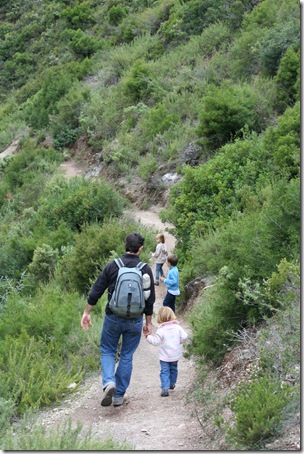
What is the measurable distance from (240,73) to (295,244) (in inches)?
→ 587

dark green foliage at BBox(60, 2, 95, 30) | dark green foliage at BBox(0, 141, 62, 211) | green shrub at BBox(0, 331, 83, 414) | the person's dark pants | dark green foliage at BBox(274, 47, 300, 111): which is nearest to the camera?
green shrub at BBox(0, 331, 83, 414)

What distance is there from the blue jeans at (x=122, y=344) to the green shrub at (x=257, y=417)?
67.4 inches

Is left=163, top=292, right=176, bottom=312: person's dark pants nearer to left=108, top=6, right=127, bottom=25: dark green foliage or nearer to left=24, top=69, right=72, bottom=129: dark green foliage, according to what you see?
left=24, top=69, right=72, bottom=129: dark green foliage

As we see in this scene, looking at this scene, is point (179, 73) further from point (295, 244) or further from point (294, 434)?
point (294, 434)

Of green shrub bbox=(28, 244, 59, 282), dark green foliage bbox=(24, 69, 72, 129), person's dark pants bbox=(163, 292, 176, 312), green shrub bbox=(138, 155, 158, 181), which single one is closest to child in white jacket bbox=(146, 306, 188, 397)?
person's dark pants bbox=(163, 292, 176, 312)

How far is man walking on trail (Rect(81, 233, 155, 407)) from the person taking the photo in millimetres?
6391

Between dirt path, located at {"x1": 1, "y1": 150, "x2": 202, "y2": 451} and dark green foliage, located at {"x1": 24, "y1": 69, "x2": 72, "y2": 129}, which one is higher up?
dirt path, located at {"x1": 1, "y1": 150, "x2": 202, "y2": 451}

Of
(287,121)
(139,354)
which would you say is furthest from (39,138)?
(139,354)

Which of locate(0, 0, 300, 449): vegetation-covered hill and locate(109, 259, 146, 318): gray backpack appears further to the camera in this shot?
locate(0, 0, 300, 449): vegetation-covered hill

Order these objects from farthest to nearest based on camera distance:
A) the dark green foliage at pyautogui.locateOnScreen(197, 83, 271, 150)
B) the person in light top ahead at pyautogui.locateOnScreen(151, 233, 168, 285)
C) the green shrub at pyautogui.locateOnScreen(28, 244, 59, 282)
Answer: the dark green foliage at pyautogui.locateOnScreen(197, 83, 271, 150) < the green shrub at pyautogui.locateOnScreen(28, 244, 59, 282) < the person in light top ahead at pyautogui.locateOnScreen(151, 233, 168, 285)

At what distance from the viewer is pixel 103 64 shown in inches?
1215

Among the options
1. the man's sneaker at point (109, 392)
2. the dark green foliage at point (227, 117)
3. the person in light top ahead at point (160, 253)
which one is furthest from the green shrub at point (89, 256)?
the dark green foliage at point (227, 117)

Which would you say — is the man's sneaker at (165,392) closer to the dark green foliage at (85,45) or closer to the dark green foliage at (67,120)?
the dark green foliage at (67,120)

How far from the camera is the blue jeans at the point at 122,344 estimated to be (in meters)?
6.43
